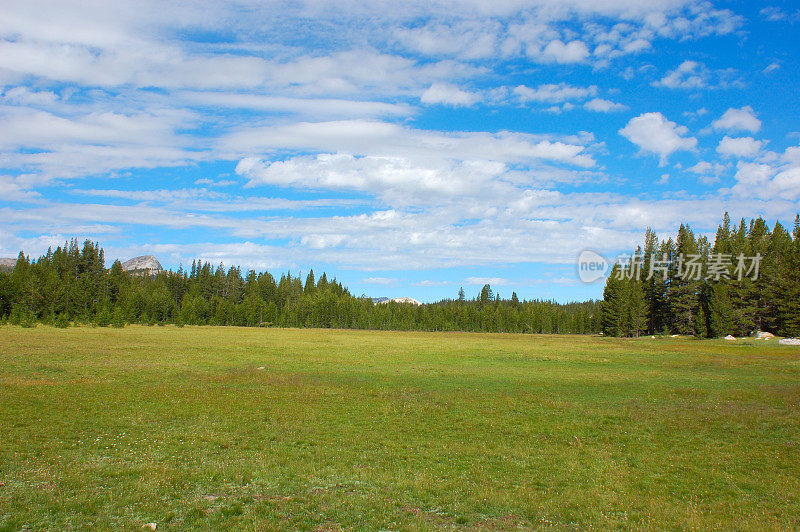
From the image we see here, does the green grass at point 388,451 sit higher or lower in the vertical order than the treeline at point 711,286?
lower

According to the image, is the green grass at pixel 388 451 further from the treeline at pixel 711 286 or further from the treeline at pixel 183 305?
the treeline at pixel 183 305

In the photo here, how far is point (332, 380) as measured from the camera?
33.7 m

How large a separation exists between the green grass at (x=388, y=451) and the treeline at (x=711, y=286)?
59926mm

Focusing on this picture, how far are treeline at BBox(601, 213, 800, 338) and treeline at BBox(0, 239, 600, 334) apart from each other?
6522cm

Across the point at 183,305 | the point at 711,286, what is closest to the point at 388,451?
the point at 711,286

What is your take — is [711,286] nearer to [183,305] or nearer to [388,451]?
[388,451]

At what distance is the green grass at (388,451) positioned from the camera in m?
11.8

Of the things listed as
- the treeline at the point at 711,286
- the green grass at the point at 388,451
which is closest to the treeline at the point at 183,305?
the treeline at the point at 711,286

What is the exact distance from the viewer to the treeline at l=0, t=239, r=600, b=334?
384 ft

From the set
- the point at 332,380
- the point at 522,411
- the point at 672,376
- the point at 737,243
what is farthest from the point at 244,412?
the point at 737,243

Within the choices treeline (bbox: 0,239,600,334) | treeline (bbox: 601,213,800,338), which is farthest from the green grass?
treeline (bbox: 0,239,600,334)

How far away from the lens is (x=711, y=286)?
9219 centimetres

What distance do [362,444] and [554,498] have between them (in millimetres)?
7705

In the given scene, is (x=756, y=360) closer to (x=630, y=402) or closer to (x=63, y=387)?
(x=630, y=402)
